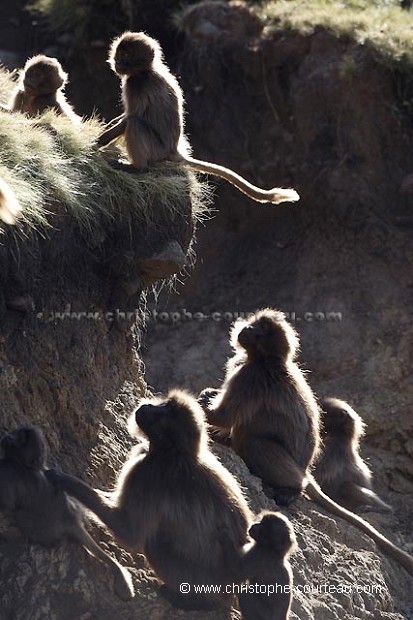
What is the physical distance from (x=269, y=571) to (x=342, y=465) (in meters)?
3.33

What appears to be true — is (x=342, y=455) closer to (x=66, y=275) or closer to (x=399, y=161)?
(x=66, y=275)

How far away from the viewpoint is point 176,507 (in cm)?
596

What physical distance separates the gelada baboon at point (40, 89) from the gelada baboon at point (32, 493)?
3886 mm

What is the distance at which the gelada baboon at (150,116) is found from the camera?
856 cm

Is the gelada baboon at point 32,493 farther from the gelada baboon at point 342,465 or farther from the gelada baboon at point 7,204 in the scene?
the gelada baboon at point 342,465

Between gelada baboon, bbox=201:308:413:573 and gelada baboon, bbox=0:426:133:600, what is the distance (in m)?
2.24

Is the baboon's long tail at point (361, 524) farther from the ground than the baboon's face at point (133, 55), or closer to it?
closer to it

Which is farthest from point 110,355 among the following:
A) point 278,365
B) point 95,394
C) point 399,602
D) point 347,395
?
point 347,395

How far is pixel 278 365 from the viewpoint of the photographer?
804cm

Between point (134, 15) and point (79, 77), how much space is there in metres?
1.03

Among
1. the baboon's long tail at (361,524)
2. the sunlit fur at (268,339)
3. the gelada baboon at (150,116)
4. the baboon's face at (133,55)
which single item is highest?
the baboon's face at (133,55)

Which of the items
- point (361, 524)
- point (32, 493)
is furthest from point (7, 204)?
point (361, 524)

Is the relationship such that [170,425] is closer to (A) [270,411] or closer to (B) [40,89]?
(A) [270,411]

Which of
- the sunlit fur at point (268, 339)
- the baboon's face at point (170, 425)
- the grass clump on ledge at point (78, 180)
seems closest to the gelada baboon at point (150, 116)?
the grass clump on ledge at point (78, 180)
